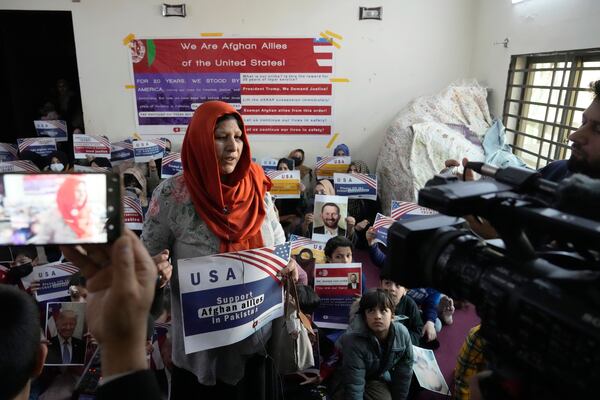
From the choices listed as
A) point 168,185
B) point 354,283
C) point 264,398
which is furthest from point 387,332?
point 168,185

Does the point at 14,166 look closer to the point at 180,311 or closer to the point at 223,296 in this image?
the point at 180,311

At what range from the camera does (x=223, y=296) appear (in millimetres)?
1243

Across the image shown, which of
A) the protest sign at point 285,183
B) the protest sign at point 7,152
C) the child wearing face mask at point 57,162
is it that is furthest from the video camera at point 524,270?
the protest sign at point 7,152

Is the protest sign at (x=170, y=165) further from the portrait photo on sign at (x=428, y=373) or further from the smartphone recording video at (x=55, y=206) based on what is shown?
the smartphone recording video at (x=55, y=206)

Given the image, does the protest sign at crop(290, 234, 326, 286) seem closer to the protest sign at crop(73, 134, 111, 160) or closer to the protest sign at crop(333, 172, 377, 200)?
the protest sign at crop(333, 172, 377, 200)

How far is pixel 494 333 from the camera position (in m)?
0.62

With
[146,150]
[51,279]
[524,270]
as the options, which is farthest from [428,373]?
[146,150]

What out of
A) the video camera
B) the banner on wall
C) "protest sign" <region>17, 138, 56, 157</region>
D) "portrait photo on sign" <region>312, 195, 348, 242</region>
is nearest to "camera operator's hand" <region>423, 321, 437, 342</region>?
"portrait photo on sign" <region>312, 195, 348, 242</region>

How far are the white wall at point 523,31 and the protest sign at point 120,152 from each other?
388 centimetres

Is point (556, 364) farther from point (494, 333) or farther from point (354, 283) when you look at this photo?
point (354, 283)

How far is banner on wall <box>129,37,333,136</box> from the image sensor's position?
4.45 metres

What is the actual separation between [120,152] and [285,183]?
84.1 inches

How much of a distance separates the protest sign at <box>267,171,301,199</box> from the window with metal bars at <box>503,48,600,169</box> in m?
1.94

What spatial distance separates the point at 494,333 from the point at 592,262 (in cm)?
18
